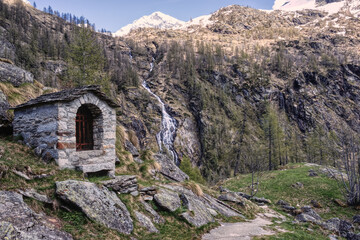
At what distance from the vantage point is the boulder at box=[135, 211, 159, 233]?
9.66 meters

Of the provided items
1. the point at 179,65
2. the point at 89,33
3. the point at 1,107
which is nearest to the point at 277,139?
the point at 89,33

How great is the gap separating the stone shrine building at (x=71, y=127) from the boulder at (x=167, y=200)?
344 centimetres

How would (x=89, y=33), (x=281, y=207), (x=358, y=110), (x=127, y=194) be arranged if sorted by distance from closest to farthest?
(x=127, y=194), (x=281, y=207), (x=89, y=33), (x=358, y=110)

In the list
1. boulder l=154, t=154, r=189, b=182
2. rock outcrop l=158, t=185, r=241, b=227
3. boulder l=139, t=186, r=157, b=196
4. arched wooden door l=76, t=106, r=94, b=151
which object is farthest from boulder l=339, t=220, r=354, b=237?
arched wooden door l=76, t=106, r=94, b=151

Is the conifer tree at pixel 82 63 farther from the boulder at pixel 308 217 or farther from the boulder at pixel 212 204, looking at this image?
the boulder at pixel 308 217

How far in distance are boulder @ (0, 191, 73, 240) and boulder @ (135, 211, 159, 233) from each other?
11.4 feet

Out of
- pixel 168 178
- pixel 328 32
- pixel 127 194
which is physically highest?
pixel 328 32

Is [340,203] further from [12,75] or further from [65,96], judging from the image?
[12,75]

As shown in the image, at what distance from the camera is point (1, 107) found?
14117 mm

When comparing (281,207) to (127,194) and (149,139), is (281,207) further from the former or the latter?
(149,139)

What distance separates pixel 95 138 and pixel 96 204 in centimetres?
565

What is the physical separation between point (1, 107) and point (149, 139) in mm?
54660

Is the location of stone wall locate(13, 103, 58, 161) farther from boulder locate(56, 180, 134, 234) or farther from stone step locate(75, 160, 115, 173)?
boulder locate(56, 180, 134, 234)

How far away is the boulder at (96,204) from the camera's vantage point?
8305mm
